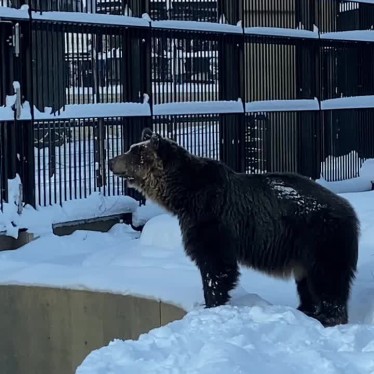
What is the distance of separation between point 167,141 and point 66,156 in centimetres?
389

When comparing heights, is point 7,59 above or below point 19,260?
above

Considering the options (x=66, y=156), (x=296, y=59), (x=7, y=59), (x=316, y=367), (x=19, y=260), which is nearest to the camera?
(x=316, y=367)

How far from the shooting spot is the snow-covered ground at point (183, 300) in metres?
4.87

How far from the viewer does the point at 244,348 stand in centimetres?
507

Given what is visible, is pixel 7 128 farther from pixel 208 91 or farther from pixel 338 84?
pixel 338 84

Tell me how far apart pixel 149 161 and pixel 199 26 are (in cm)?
499

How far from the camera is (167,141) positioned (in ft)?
22.9

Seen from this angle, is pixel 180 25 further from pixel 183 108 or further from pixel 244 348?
pixel 244 348

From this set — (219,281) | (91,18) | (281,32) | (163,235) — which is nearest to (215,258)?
(219,281)

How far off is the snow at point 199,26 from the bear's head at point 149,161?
13.9ft

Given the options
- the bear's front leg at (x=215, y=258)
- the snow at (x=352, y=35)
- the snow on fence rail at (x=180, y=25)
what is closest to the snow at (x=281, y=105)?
the snow on fence rail at (x=180, y=25)

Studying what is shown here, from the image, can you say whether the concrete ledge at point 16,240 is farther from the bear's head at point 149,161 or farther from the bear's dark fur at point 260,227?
the bear's dark fur at point 260,227

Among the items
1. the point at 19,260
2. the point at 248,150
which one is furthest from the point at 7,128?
the point at 248,150

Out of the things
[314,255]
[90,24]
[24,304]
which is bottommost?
[24,304]
